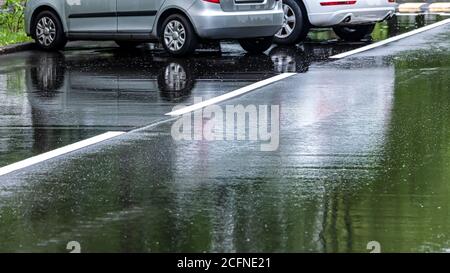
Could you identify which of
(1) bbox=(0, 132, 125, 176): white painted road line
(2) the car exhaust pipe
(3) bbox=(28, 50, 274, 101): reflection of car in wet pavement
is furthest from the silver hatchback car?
(1) bbox=(0, 132, 125, 176): white painted road line

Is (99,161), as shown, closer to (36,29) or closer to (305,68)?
(305,68)

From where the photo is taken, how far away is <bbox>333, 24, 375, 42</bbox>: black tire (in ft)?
69.7

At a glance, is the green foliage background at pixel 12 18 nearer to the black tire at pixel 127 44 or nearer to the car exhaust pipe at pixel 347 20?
the black tire at pixel 127 44

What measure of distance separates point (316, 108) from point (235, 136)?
1.88m

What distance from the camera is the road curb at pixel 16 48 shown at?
19.4 m

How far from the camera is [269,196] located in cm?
845

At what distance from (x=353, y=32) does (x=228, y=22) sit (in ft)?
13.3

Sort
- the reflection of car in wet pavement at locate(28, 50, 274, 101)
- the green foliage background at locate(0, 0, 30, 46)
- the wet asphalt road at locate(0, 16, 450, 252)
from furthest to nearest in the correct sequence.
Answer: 1. the green foliage background at locate(0, 0, 30, 46)
2. the reflection of car in wet pavement at locate(28, 50, 274, 101)
3. the wet asphalt road at locate(0, 16, 450, 252)

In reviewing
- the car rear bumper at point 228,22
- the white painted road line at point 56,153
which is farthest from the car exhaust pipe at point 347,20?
the white painted road line at point 56,153

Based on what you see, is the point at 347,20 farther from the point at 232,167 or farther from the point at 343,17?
the point at 232,167

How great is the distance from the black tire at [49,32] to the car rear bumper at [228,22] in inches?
108

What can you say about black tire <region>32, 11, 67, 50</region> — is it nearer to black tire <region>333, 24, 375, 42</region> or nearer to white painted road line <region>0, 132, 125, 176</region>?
black tire <region>333, 24, 375, 42</region>

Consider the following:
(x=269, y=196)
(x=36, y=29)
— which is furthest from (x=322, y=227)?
(x=36, y=29)

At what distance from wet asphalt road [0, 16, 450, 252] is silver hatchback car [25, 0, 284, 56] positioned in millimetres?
1698
